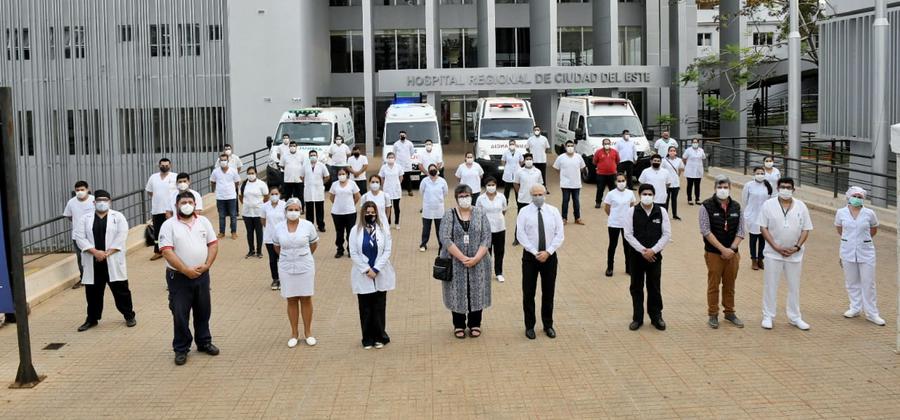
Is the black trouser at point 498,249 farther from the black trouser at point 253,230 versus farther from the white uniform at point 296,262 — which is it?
the black trouser at point 253,230

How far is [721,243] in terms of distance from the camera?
10.4m

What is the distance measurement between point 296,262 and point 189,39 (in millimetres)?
23558

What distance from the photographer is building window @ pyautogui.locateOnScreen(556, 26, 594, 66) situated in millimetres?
46156

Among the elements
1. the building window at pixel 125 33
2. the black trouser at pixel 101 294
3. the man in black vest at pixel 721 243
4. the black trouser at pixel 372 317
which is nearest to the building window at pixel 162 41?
the building window at pixel 125 33

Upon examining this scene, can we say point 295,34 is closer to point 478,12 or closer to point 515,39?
point 478,12

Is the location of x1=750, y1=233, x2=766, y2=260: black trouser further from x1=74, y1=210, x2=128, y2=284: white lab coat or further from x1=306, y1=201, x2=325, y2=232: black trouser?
x1=74, y1=210, x2=128, y2=284: white lab coat

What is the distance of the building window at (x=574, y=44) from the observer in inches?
1817

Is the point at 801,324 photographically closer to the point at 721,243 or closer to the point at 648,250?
the point at 721,243

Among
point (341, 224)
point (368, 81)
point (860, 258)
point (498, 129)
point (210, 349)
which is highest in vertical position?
point (368, 81)

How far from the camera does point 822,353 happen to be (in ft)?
30.9

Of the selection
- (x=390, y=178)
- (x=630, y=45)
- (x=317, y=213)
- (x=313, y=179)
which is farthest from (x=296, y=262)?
(x=630, y=45)

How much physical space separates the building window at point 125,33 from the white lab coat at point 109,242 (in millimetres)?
21595

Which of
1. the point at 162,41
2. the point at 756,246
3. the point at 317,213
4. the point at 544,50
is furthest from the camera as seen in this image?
the point at 544,50

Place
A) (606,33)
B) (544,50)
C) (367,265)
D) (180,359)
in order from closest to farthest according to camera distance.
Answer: (180,359) < (367,265) < (544,50) < (606,33)
